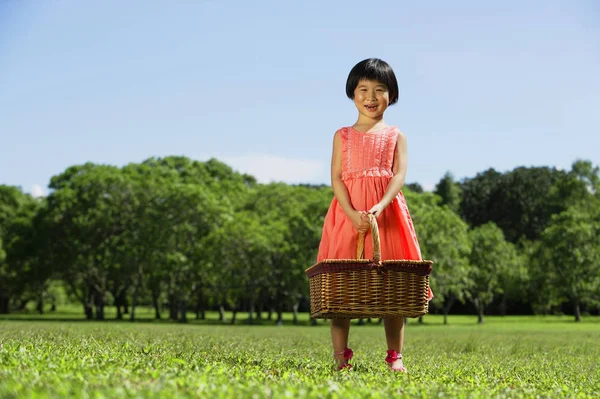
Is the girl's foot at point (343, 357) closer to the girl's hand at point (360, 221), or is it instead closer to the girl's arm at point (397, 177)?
the girl's hand at point (360, 221)

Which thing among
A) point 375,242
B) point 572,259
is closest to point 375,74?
point 375,242

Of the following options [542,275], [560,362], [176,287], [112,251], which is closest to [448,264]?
[542,275]

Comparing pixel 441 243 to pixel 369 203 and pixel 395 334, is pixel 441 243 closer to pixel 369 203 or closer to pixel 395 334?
pixel 395 334

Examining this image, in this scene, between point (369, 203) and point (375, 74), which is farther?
point (375, 74)

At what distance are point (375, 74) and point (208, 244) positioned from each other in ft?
136

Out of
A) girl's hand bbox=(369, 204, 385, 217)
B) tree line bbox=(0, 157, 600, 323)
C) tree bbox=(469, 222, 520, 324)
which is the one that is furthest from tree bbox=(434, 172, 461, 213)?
girl's hand bbox=(369, 204, 385, 217)

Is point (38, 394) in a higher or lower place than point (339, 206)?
lower

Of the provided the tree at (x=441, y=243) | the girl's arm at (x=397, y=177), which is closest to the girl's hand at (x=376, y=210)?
the girl's arm at (x=397, y=177)

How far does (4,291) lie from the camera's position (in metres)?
62.8

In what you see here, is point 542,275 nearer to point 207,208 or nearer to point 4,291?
point 207,208

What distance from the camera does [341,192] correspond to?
7141 mm

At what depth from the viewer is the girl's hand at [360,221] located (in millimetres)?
6773

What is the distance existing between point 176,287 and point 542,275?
97.2 ft

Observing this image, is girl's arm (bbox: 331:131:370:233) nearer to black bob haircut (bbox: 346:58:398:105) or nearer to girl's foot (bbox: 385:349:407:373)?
black bob haircut (bbox: 346:58:398:105)
